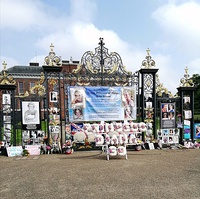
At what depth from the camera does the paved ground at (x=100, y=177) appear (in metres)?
4.54

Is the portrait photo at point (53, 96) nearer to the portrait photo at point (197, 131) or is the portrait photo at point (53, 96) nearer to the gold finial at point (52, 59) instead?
the gold finial at point (52, 59)

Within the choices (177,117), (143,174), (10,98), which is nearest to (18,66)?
(10,98)

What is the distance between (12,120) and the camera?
9398 millimetres

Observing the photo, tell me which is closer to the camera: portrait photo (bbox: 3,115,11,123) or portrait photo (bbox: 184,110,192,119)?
portrait photo (bbox: 3,115,11,123)

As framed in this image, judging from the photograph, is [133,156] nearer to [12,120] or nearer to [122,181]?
[122,181]

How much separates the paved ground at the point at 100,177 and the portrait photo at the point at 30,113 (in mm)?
1622

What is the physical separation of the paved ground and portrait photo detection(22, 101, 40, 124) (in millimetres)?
1622

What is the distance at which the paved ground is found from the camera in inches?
179

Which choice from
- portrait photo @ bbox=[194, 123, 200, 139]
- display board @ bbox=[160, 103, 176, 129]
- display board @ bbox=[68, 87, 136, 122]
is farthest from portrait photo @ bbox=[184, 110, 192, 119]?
display board @ bbox=[68, 87, 136, 122]

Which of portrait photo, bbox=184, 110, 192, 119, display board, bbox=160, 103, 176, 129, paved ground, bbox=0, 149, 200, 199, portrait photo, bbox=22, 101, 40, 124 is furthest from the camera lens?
portrait photo, bbox=184, 110, 192, 119

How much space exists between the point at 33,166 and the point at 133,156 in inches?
153

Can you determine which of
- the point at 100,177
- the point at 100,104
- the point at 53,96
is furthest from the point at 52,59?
the point at 100,177

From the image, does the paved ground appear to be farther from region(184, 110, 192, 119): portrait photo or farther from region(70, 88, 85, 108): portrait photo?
region(184, 110, 192, 119): portrait photo

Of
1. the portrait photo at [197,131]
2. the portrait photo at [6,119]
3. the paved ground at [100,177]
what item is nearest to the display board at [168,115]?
the portrait photo at [197,131]
